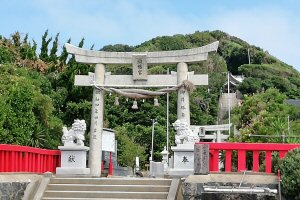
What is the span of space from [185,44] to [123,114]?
4081 cm

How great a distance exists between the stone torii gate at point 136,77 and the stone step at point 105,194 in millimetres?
4975

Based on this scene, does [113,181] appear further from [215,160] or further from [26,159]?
[215,160]

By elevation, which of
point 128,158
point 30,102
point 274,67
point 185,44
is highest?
point 185,44

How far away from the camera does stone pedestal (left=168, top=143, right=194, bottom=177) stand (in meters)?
12.4

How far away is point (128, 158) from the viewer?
37.6 metres

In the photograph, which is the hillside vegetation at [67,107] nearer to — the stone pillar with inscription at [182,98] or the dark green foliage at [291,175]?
the stone pillar with inscription at [182,98]

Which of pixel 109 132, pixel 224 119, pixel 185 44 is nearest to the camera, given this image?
pixel 109 132

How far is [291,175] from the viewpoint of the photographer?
28.6ft

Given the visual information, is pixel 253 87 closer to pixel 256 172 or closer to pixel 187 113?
pixel 187 113

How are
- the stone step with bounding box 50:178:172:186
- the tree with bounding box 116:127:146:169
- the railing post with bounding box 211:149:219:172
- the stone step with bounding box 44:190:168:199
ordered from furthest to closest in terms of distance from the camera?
the tree with bounding box 116:127:146:169 → the stone step with bounding box 50:178:172:186 → the stone step with bounding box 44:190:168:199 → the railing post with bounding box 211:149:219:172

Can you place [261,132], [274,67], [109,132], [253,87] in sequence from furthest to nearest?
[274,67] < [253,87] < [261,132] < [109,132]

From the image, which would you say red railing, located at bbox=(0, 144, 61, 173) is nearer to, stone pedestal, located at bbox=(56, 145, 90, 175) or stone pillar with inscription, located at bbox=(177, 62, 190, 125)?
stone pedestal, located at bbox=(56, 145, 90, 175)

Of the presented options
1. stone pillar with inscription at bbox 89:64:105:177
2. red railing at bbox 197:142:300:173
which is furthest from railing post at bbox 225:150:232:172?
stone pillar with inscription at bbox 89:64:105:177

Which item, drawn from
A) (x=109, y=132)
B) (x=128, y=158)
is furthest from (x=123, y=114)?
(x=109, y=132)
